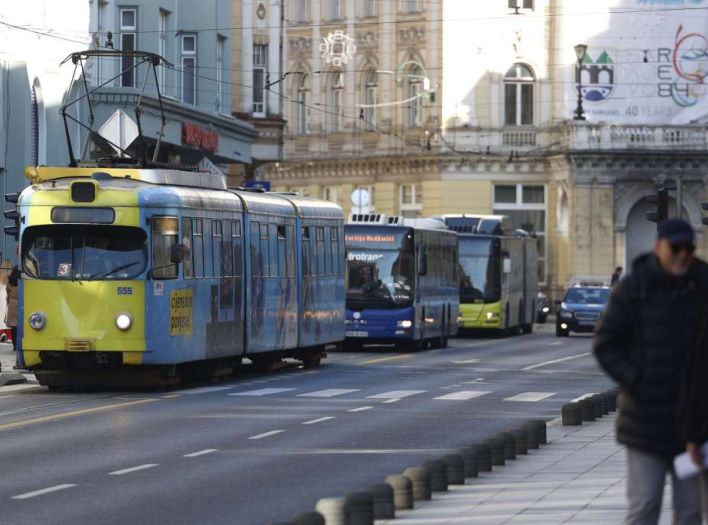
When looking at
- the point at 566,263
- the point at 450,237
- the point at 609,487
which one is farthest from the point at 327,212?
the point at 566,263

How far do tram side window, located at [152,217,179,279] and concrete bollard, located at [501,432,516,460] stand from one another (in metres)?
10.7

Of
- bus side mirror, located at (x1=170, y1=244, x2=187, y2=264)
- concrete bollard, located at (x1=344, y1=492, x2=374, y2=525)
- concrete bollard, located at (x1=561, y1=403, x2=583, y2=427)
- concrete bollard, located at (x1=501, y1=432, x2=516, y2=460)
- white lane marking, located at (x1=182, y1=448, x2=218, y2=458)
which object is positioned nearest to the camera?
concrete bollard, located at (x1=344, y1=492, x2=374, y2=525)

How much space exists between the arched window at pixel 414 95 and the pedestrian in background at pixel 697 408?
229 ft

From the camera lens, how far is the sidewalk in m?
13.3

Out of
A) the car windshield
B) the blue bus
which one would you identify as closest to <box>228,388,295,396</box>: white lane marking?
the blue bus

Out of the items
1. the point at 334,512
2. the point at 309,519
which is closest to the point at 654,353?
the point at 309,519

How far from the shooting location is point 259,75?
223ft

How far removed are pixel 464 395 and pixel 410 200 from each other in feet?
166

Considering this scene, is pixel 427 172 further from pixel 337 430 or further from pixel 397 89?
pixel 337 430

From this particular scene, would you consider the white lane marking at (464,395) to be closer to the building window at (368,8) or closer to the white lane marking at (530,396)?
the white lane marking at (530,396)

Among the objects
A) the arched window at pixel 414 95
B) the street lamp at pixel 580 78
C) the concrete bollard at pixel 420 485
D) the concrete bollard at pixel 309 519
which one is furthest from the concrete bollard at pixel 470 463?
the arched window at pixel 414 95

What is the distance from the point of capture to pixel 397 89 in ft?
260

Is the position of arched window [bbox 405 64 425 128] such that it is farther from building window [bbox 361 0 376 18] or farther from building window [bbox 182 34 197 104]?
building window [bbox 182 34 197 104]

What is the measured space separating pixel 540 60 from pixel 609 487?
62336mm
